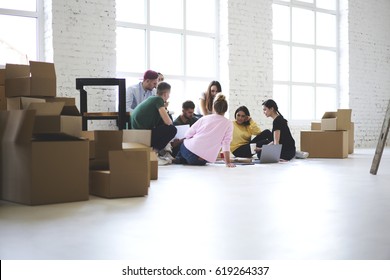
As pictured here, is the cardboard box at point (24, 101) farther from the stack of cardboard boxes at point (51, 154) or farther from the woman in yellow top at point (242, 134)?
the woman in yellow top at point (242, 134)

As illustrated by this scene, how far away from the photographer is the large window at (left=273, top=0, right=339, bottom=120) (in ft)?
27.6

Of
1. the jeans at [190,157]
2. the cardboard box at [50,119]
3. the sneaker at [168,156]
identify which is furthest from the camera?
the sneaker at [168,156]

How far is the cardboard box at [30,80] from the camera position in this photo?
2.89 metres

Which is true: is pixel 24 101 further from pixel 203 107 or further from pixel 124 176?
pixel 203 107

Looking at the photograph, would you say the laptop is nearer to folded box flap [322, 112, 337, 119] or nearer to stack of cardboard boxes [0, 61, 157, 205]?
folded box flap [322, 112, 337, 119]

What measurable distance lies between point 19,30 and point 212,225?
452 centimetres

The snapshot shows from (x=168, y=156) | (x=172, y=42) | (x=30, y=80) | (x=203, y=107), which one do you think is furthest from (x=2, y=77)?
(x=172, y=42)

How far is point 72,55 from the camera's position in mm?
5711

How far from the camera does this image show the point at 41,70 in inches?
116

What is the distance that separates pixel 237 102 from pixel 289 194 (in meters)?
4.66

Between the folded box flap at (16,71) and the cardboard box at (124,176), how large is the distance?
0.82m

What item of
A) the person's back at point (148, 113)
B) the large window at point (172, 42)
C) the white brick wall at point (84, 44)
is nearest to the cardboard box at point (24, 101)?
the person's back at point (148, 113)

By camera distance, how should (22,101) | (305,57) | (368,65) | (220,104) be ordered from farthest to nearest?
(368,65) → (305,57) → (220,104) → (22,101)

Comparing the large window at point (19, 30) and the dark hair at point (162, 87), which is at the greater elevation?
the large window at point (19, 30)
